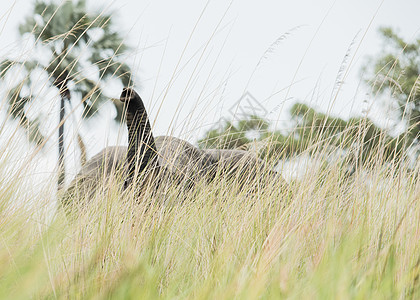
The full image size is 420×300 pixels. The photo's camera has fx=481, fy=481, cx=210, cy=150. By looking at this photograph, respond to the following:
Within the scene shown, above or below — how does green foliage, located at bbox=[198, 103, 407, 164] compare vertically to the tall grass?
above

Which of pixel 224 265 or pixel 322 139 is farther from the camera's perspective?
pixel 322 139

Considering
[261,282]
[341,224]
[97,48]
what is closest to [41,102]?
[341,224]

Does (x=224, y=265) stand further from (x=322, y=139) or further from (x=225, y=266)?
(x=322, y=139)

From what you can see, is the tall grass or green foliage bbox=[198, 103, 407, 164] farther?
green foliage bbox=[198, 103, 407, 164]

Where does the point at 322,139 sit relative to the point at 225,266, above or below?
above

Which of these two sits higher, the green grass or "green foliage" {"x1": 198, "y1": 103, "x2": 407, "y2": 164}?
"green foliage" {"x1": 198, "y1": 103, "x2": 407, "y2": 164}

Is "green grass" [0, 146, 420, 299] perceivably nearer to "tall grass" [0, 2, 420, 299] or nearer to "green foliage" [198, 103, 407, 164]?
"tall grass" [0, 2, 420, 299]

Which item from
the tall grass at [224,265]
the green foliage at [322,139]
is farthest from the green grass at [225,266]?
the green foliage at [322,139]

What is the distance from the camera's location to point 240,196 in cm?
190

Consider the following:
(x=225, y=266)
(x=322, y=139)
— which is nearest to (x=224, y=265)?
(x=225, y=266)

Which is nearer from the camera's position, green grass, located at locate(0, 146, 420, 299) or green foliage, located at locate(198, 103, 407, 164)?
green grass, located at locate(0, 146, 420, 299)

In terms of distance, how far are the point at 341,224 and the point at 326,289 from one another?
0.50 metres

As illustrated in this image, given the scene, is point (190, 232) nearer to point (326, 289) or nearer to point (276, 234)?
point (276, 234)

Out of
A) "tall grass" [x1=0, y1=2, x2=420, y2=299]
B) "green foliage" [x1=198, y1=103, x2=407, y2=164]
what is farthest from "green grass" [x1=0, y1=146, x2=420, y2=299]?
"green foliage" [x1=198, y1=103, x2=407, y2=164]
